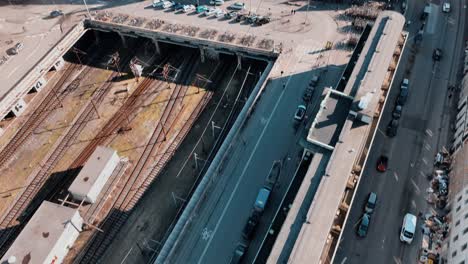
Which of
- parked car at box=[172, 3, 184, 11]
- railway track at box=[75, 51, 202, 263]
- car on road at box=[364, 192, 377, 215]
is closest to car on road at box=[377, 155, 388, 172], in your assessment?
car on road at box=[364, 192, 377, 215]

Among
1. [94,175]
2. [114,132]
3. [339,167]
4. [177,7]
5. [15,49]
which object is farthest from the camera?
[177,7]

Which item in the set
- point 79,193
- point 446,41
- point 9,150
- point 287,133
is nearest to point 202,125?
point 287,133

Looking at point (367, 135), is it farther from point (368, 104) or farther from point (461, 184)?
point (461, 184)

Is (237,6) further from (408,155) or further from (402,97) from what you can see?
(408,155)

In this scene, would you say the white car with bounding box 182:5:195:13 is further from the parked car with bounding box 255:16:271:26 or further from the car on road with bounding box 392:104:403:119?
the car on road with bounding box 392:104:403:119

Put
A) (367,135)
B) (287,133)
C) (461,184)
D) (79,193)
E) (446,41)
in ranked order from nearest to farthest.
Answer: (367,135) < (461,184) < (79,193) < (287,133) < (446,41)

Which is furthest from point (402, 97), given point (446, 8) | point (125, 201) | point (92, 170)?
point (92, 170)

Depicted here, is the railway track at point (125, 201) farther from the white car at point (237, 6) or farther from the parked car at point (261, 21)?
the white car at point (237, 6)
